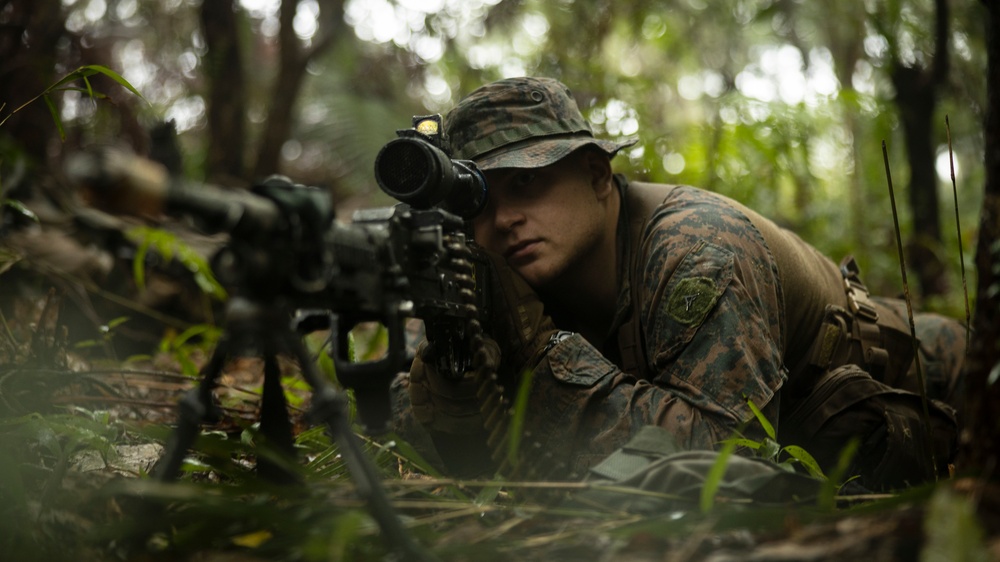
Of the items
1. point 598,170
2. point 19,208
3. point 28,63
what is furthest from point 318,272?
point 28,63

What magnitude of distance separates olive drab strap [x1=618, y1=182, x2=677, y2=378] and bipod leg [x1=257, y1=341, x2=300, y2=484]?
152 cm

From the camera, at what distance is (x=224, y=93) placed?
5793 mm

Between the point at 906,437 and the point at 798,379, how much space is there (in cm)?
47

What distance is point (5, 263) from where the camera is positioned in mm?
3287

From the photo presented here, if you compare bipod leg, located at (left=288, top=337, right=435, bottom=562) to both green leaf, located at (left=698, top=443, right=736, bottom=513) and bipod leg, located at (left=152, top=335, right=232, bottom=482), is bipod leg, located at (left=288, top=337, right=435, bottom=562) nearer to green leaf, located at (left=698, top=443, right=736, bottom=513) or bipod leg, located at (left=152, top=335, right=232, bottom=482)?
bipod leg, located at (left=152, top=335, right=232, bottom=482)

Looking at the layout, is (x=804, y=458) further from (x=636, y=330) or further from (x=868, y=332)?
(x=868, y=332)

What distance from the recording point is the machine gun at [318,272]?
133 cm

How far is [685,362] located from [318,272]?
1.45m

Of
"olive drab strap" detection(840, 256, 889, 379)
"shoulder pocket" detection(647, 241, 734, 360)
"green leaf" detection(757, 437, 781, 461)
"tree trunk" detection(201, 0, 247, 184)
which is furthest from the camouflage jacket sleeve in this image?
"tree trunk" detection(201, 0, 247, 184)

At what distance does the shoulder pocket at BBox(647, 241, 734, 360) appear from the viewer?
2.61 metres

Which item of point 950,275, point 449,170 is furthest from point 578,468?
point 950,275

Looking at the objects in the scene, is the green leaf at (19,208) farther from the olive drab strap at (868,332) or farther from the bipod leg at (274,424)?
the olive drab strap at (868,332)

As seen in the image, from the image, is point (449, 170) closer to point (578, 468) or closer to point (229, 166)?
point (578, 468)

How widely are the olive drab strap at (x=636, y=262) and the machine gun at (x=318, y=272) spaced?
97 centimetres
